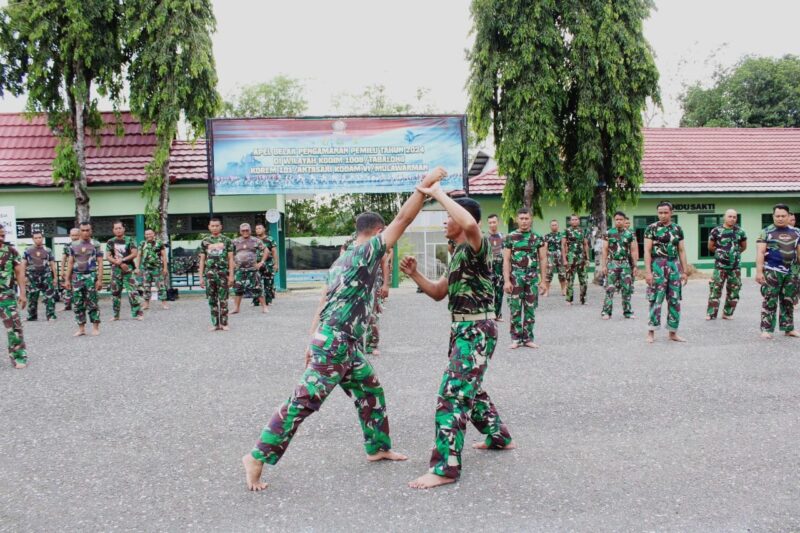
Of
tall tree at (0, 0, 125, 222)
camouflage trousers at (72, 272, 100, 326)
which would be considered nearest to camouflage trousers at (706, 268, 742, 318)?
camouflage trousers at (72, 272, 100, 326)

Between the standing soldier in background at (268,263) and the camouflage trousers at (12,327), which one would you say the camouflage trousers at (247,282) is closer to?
the standing soldier in background at (268,263)

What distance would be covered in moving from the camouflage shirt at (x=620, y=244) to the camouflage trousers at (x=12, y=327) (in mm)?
9556

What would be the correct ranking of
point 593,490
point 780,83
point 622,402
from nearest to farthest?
point 593,490 < point 622,402 < point 780,83

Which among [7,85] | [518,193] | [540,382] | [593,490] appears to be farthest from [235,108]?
[593,490]

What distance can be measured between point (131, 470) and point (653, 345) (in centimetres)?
709

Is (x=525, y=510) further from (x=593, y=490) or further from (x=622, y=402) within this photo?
(x=622, y=402)

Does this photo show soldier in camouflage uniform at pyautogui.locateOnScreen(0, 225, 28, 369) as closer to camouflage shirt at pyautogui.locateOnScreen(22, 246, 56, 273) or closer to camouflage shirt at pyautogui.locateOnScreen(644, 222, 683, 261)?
camouflage shirt at pyautogui.locateOnScreen(22, 246, 56, 273)

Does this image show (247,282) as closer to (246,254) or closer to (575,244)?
(246,254)

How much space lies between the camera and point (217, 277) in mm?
11977

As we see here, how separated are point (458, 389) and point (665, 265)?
6.09m

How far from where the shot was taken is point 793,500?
157 inches

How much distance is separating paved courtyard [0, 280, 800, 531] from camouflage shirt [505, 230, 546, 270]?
1.25 m

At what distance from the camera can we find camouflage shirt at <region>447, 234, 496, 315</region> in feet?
14.8

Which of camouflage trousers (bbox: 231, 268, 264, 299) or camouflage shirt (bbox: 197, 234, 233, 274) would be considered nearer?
camouflage shirt (bbox: 197, 234, 233, 274)
